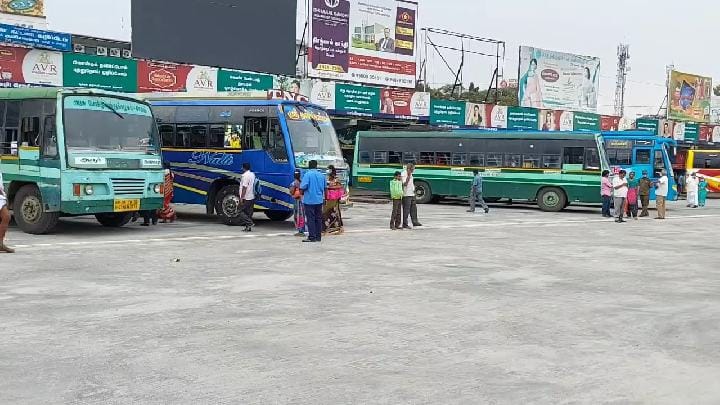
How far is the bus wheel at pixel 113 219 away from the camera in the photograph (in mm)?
15391

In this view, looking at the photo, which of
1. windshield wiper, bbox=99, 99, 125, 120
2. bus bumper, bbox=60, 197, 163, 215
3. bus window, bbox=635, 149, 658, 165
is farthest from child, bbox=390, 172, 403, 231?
bus window, bbox=635, 149, 658, 165

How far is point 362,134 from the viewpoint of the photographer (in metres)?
30.2

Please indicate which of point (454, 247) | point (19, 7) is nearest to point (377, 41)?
point (19, 7)

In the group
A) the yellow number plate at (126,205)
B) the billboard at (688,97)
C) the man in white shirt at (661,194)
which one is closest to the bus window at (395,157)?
the man in white shirt at (661,194)

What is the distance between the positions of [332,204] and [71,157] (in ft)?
16.8

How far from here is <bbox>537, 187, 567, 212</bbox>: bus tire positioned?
25.6 meters

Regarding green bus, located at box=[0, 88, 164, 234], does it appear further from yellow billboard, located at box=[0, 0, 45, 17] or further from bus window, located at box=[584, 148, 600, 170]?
yellow billboard, located at box=[0, 0, 45, 17]

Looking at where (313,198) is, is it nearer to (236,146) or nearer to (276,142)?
(276,142)

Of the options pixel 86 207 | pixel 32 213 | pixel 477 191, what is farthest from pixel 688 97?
pixel 32 213

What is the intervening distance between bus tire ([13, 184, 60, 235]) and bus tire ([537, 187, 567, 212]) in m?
17.3

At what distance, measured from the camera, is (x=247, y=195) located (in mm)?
15195

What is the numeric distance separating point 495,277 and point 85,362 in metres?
6.07

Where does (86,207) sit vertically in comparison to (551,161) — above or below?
below

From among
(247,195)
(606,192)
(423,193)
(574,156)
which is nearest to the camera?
(247,195)
